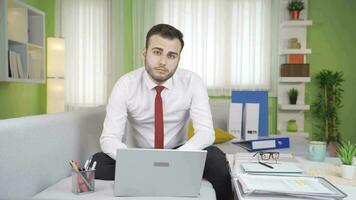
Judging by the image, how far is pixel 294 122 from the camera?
4.70 m

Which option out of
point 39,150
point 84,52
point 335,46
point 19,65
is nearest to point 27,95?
point 84,52

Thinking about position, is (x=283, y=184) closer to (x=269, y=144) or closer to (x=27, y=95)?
(x=269, y=144)

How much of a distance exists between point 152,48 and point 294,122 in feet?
10.5

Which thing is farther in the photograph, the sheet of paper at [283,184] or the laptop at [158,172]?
Answer: the laptop at [158,172]

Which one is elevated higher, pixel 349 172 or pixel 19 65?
pixel 19 65

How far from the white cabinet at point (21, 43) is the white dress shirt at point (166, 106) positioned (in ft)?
6.34

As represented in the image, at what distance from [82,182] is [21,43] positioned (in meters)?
2.76

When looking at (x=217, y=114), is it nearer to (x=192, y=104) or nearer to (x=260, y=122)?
(x=260, y=122)

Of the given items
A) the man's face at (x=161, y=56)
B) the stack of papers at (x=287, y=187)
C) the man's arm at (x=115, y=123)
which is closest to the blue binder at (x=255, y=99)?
the man's face at (x=161, y=56)

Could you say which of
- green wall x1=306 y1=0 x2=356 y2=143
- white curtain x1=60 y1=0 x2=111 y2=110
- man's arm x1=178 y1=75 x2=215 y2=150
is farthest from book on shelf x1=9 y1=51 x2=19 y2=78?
green wall x1=306 y1=0 x2=356 y2=143

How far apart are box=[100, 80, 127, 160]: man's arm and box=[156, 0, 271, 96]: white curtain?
111 inches

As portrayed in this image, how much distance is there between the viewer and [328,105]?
4.56m

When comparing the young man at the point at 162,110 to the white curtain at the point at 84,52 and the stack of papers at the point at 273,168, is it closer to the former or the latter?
the stack of papers at the point at 273,168

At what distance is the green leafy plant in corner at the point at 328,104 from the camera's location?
4.51 meters
